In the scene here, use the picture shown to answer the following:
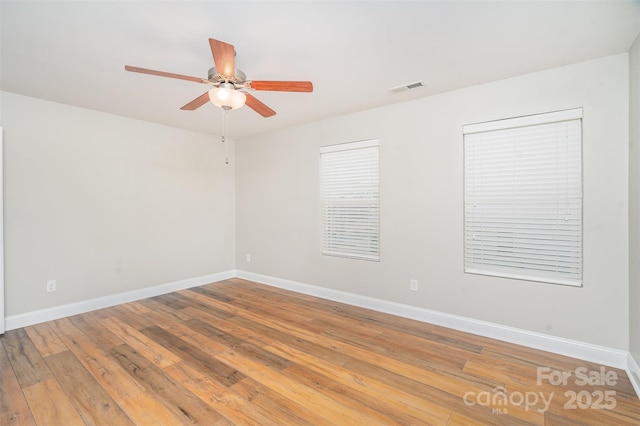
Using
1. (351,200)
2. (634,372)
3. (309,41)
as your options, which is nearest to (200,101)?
(309,41)

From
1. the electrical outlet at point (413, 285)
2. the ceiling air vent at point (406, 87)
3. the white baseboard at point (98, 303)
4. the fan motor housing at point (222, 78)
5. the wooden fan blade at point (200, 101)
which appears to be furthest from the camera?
the electrical outlet at point (413, 285)

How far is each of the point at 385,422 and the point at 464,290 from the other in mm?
1802

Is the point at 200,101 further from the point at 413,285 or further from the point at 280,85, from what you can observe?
the point at 413,285

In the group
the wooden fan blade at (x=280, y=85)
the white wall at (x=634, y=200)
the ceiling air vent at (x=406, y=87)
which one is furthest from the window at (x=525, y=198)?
the wooden fan blade at (x=280, y=85)

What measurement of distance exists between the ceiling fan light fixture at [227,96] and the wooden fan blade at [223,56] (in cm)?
11

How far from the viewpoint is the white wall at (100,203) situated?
3.33m

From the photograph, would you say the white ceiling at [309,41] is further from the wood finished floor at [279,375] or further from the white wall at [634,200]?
the wood finished floor at [279,375]

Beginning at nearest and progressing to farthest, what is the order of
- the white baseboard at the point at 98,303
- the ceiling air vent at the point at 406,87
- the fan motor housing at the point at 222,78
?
the fan motor housing at the point at 222,78, the ceiling air vent at the point at 406,87, the white baseboard at the point at 98,303

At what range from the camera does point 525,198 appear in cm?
285

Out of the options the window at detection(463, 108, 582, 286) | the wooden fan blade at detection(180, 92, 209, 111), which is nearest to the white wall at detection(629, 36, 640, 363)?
the window at detection(463, 108, 582, 286)

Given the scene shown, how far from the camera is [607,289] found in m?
2.50

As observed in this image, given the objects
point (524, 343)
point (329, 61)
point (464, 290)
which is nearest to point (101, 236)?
point (329, 61)

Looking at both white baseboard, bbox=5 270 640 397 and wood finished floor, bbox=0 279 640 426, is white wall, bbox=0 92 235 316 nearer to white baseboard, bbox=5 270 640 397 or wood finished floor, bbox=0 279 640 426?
white baseboard, bbox=5 270 640 397

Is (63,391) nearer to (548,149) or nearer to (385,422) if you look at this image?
(385,422)
